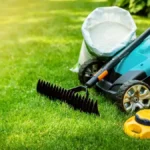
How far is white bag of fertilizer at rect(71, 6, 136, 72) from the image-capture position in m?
4.21

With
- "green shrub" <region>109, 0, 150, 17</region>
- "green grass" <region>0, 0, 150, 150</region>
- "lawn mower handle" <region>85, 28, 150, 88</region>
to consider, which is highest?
"lawn mower handle" <region>85, 28, 150, 88</region>

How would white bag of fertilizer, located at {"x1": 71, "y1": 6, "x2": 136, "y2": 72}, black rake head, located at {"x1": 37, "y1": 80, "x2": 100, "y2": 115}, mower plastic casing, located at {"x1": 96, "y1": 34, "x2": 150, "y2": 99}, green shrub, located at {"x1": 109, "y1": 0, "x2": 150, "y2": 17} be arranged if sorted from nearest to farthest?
black rake head, located at {"x1": 37, "y1": 80, "x2": 100, "y2": 115} → mower plastic casing, located at {"x1": 96, "y1": 34, "x2": 150, "y2": 99} → white bag of fertilizer, located at {"x1": 71, "y1": 6, "x2": 136, "y2": 72} → green shrub, located at {"x1": 109, "y1": 0, "x2": 150, "y2": 17}

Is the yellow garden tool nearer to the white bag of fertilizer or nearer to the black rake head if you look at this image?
the black rake head

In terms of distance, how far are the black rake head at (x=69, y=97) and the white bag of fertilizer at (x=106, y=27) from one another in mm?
574

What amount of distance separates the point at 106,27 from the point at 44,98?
1022 millimetres

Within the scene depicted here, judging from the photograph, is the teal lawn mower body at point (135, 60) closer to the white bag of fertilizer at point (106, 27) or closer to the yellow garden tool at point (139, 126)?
the white bag of fertilizer at point (106, 27)

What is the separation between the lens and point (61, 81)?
422 centimetres

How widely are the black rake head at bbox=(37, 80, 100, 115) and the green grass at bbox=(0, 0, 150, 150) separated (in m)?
0.05

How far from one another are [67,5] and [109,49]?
478cm

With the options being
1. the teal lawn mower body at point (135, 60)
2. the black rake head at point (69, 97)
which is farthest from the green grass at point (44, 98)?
the teal lawn mower body at point (135, 60)

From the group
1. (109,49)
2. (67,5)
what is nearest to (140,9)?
(67,5)

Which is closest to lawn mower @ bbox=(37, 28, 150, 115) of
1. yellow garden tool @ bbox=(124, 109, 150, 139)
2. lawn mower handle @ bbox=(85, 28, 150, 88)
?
lawn mower handle @ bbox=(85, 28, 150, 88)

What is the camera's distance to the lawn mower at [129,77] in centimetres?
336

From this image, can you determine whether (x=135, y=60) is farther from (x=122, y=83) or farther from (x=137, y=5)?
(x=137, y=5)
